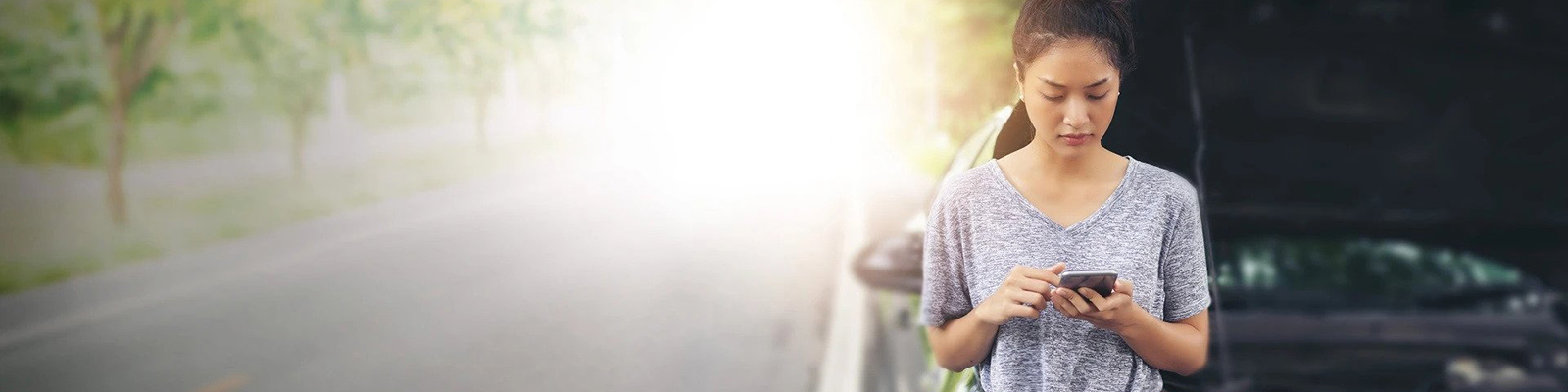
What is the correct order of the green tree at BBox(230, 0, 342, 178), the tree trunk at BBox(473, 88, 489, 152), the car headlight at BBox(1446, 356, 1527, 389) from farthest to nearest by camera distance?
the tree trunk at BBox(473, 88, 489, 152), the green tree at BBox(230, 0, 342, 178), the car headlight at BBox(1446, 356, 1527, 389)

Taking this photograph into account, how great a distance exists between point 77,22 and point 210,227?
922mm

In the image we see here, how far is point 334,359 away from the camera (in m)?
4.18

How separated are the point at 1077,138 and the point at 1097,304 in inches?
6.1

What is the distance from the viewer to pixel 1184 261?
1.03 m

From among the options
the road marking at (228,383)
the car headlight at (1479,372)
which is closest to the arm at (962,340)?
the car headlight at (1479,372)

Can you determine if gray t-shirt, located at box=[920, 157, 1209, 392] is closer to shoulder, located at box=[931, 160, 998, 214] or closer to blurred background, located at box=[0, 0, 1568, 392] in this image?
shoulder, located at box=[931, 160, 998, 214]

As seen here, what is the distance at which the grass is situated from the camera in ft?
14.1

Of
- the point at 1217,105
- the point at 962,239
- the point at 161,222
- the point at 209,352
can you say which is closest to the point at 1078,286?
the point at 962,239

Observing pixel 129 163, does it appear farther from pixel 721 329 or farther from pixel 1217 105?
pixel 1217 105

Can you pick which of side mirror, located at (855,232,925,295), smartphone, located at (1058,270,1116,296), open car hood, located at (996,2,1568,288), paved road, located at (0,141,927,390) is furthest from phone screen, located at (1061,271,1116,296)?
paved road, located at (0,141,927,390)

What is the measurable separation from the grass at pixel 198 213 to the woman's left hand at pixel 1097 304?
4338 millimetres

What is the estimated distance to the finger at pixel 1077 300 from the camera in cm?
94

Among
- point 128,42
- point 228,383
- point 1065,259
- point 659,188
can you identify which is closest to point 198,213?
point 128,42

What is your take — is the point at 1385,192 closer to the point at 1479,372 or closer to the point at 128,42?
the point at 1479,372
